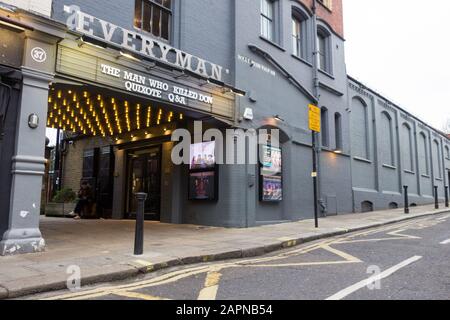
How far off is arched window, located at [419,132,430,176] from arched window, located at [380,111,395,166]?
6012 mm

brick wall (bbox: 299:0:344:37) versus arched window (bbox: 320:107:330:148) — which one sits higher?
brick wall (bbox: 299:0:344:37)

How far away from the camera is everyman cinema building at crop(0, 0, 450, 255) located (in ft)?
23.0

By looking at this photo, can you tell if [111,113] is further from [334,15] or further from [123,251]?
[334,15]

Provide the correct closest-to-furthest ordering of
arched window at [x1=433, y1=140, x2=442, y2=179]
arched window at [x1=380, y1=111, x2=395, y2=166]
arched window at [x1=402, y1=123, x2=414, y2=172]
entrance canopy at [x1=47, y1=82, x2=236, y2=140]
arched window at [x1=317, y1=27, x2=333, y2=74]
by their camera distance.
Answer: entrance canopy at [x1=47, y1=82, x2=236, y2=140] < arched window at [x1=317, y1=27, x2=333, y2=74] < arched window at [x1=380, y1=111, x2=395, y2=166] < arched window at [x1=402, y1=123, x2=414, y2=172] < arched window at [x1=433, y1=140, x2=442, y2=179]

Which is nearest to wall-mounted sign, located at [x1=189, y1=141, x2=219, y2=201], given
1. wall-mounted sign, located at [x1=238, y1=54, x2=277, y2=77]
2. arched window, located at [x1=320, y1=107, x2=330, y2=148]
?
wall-mounted sign, located at [x1=238, y1=54, x2=277, y2=77]

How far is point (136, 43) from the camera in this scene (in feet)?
30.7

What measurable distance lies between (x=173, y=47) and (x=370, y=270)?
7.57m

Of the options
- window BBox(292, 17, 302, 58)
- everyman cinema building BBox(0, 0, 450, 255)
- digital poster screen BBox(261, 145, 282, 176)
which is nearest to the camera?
everyman cinema building BBox(0, 0, 450, 255)

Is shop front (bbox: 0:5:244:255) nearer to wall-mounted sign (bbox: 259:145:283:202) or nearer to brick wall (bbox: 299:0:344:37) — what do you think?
wall-mounted sign (bbox: 259:145:283:202)

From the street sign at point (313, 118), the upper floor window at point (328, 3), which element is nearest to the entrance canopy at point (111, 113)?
the street sign at point (313, 118)

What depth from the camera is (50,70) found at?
7371mm

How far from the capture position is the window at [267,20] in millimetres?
13977
